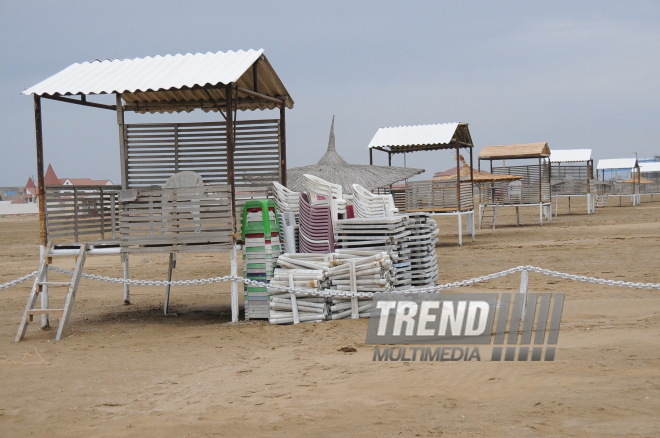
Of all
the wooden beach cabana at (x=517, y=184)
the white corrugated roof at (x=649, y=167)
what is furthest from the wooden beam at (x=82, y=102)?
the white corrugated roof at (x=649, y=167)

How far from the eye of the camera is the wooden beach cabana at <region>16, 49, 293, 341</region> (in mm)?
11320

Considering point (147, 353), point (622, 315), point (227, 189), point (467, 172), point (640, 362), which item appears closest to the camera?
point (640, 362)

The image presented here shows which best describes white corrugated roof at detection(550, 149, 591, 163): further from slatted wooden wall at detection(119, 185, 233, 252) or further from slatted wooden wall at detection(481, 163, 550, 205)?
slatted wooden wall at detection(119, 185, 233, 252)

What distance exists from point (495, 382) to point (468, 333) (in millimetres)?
2564

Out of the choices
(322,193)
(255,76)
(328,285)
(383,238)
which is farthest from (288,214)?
(255,76)

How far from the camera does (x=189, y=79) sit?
→ 11.5 m

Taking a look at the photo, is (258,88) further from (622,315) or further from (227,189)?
(622,315)

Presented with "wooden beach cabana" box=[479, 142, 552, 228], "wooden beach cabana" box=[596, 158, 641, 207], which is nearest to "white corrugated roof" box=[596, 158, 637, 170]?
"wooden beach cabana" box=[596, 158, 641, 207]

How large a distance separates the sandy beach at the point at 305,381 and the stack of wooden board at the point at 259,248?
1.27ft

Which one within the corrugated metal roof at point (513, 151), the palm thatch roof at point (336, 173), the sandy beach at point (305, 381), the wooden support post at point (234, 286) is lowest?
the sandy beach at point (305, 381)

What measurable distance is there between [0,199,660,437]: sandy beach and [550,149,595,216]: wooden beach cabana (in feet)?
102

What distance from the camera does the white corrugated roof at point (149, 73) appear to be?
37.6 feet

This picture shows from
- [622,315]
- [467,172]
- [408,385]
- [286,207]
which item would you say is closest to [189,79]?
[286,207]

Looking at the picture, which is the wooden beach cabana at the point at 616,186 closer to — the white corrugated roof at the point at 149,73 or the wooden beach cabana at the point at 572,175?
the wooden beach cabana at the point at 572,175
